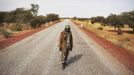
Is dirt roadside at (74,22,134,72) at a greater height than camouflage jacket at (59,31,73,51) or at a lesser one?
lesser

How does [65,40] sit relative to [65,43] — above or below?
above

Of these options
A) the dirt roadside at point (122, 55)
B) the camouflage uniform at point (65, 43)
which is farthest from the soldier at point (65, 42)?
the dirt roadside at point (122, 55)

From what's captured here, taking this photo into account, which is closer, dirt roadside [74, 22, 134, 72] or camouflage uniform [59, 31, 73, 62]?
camouflage uniform [59, 31, 73, 62]

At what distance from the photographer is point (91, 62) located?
10.7 m

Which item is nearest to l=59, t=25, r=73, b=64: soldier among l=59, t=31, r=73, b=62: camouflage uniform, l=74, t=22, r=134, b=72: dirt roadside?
l=59, t=31, r=73, b=62: camouflage uniform

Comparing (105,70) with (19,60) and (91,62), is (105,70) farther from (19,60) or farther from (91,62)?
(19,60)

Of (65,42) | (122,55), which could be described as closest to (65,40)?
(65,42)

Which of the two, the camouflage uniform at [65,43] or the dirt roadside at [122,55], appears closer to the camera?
the camouflage uniform at [65,43]

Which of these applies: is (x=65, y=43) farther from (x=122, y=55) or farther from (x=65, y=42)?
(x=122, y=55)

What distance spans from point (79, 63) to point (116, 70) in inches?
82.8

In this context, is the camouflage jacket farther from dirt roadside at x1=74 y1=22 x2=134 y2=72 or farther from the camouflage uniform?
dirt roadside at x1=74 y1=22 x2=134 y2=72

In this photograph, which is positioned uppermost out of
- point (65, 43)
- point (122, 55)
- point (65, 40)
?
point (65, 40)

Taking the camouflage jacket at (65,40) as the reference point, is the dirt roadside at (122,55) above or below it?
below

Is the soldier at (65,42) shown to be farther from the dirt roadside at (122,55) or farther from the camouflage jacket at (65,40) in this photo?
the dirt roadside at (122,55)
